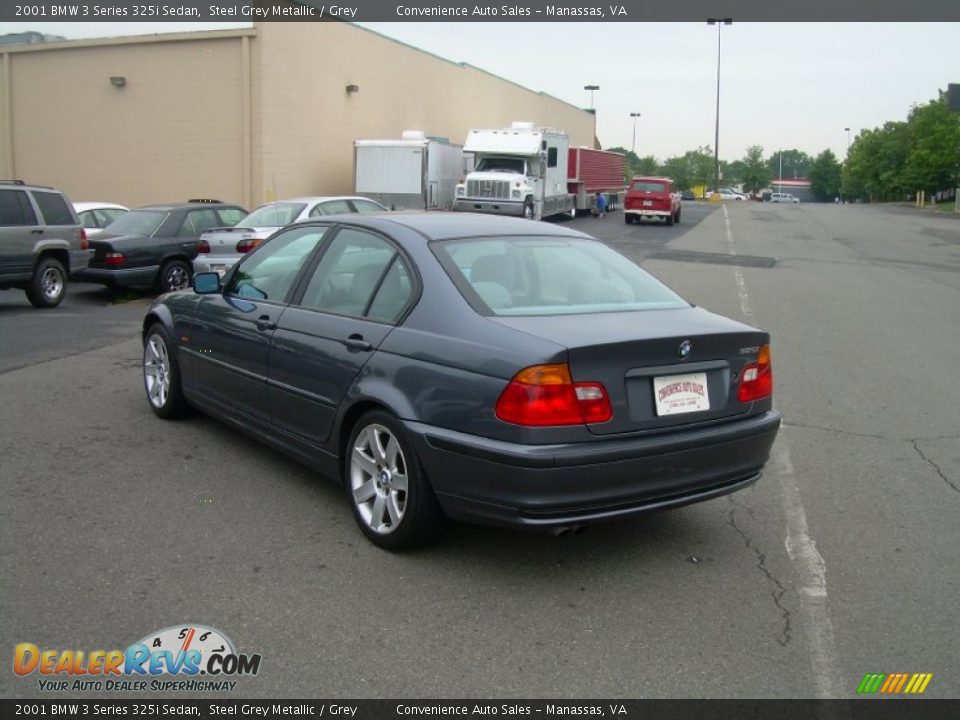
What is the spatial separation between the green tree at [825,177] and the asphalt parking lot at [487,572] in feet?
520

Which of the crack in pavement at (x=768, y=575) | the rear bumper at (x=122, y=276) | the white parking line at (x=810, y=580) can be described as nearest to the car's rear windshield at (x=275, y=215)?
the rear bumper at (x=122, y=276)

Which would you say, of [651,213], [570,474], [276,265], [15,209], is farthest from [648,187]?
[570,474]

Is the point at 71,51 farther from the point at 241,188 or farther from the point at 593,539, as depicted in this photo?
the point at 593,539

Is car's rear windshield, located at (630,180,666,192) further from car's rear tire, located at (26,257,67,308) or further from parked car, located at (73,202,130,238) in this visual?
car's rear tire, located at (26,257,67,308)

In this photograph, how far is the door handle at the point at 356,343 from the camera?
483 centimetres

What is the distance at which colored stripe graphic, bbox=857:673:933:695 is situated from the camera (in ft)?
11.5

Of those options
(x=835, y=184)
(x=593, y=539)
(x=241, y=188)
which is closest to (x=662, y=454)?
(x=593, y=539)

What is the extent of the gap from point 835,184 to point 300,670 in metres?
164

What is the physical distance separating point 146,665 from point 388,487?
143 centimetres

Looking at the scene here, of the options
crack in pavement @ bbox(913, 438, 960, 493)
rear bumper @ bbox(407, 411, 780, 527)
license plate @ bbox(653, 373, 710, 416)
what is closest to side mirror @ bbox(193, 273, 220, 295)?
rear bumper @ bbox(407, 411, 780, 527)

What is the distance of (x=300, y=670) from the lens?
3553 millimetres

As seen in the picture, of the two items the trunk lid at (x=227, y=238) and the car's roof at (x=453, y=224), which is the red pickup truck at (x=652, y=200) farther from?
the car's roof at (x=453, y=224)
